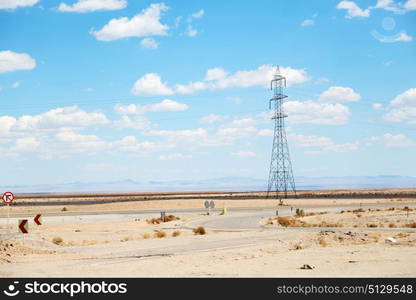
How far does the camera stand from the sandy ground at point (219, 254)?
19141 mm

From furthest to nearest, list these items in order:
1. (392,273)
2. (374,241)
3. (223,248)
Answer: (374,241), (223,248), (392,273)

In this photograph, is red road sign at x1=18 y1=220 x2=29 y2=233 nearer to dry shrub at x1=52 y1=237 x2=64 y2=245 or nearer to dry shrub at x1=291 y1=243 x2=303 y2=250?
dry shrub at x1=52 y1=237 x2=64 y2=245

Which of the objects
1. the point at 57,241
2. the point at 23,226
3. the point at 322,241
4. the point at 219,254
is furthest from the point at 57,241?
the point at 322,241

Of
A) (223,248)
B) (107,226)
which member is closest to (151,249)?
(223,248)

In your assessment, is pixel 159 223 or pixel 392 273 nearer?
pixel 392 273

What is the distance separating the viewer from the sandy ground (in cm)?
1914

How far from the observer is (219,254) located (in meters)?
24.8

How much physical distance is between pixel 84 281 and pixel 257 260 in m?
8.39

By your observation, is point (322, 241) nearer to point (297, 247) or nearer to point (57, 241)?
point (297, 247)

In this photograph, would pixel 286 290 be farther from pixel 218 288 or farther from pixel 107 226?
pixel 107 226

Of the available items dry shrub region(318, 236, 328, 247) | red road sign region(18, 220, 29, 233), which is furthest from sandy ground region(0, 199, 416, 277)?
red road sign region(18, 220, 29, 233)

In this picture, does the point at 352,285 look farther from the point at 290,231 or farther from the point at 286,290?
the point at 290,231

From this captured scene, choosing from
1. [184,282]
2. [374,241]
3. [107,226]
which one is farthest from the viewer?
[107,226]

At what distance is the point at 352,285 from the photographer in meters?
15.4
